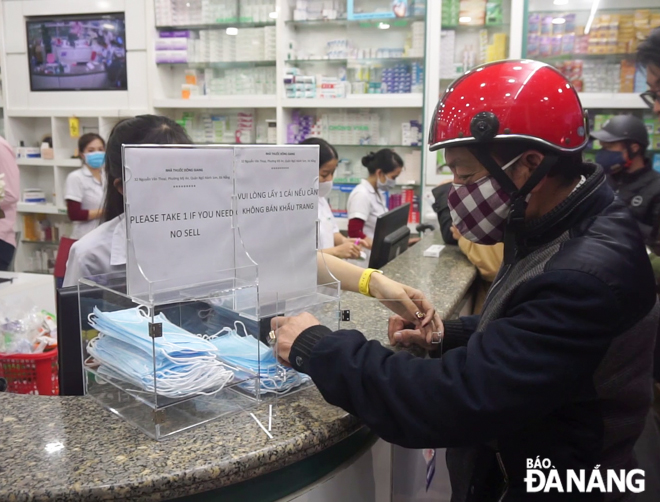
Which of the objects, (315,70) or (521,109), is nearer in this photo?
(521,109)

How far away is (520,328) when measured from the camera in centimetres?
107

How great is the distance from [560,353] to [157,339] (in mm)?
780

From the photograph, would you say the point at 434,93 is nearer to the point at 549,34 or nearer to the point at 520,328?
the point at 549,34

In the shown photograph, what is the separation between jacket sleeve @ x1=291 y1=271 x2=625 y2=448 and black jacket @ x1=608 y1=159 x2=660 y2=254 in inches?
107

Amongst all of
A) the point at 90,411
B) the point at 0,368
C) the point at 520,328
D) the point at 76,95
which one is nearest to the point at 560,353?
the point at 520,328

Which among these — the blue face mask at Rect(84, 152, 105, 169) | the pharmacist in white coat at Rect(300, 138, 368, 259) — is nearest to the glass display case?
the pharmacist in white coat at Rect(300, 138, 368, 259)

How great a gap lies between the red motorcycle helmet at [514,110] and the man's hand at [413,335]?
586mm

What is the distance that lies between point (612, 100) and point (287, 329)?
16.3 feet

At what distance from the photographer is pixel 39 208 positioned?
7016 mm

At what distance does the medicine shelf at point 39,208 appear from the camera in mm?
6914

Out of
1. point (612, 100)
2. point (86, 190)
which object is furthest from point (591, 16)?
point (86, 190)

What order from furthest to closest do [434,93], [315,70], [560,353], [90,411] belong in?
[315,70] < [434,93] < [90,411] < [560,353]

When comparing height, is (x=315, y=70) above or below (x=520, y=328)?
above

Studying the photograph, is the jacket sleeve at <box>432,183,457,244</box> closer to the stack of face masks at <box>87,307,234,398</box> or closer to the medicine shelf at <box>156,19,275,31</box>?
the stack of face masks at <box>87,307,234,398</box>
